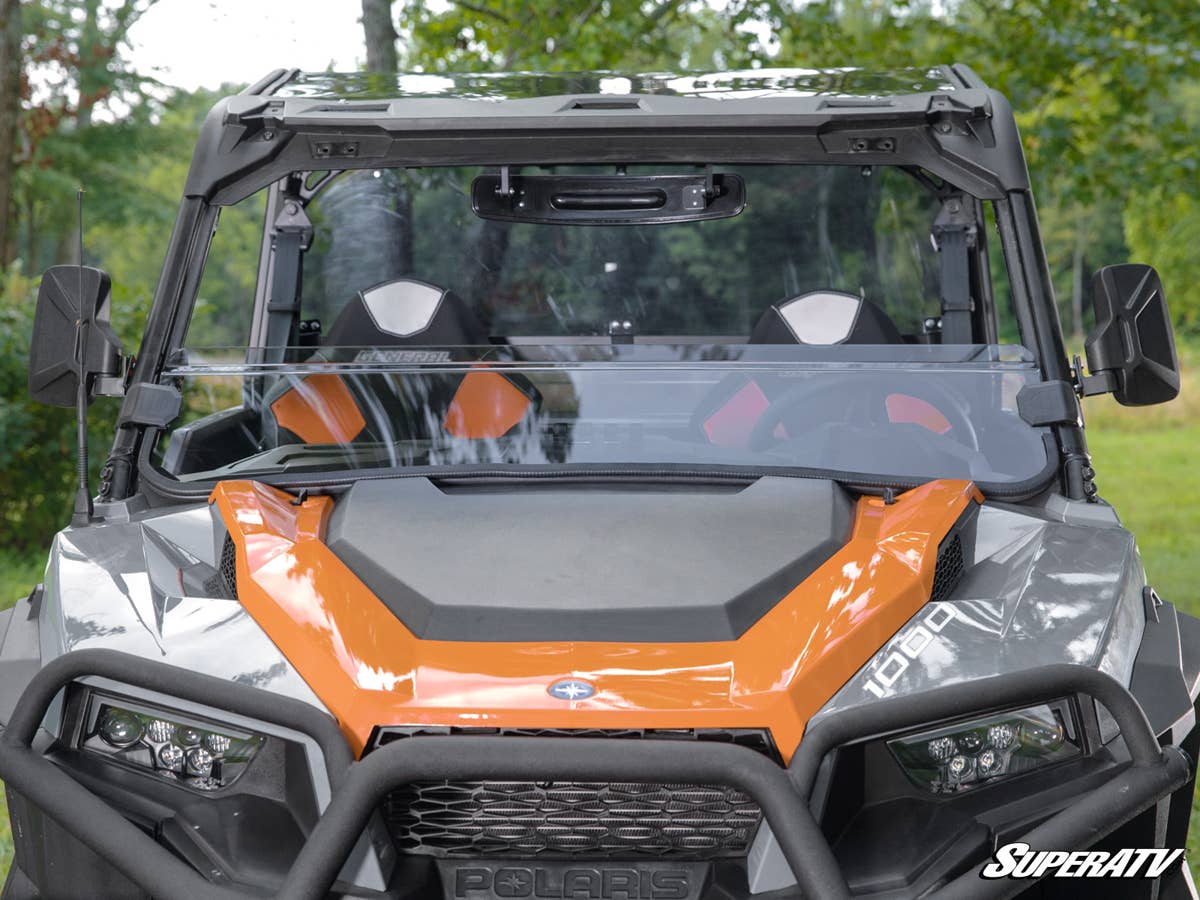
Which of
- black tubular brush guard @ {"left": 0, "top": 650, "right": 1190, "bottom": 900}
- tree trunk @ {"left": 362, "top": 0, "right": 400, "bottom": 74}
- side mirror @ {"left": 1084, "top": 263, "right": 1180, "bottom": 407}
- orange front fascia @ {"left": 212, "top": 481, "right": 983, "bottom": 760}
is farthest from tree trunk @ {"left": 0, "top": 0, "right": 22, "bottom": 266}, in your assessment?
side mirror @ {"left": 1084, "top": 263, "right": 1180, "bottom": 407}

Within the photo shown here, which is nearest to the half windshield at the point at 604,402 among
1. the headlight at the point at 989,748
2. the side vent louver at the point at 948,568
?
the side vent louver at the point at 948,568

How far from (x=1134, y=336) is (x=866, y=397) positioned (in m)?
0.56

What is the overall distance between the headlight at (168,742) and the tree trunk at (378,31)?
7.47 meters

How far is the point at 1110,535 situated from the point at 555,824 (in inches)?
47.9

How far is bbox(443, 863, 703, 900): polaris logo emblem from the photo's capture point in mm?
2025

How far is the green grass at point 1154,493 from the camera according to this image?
7.76 m

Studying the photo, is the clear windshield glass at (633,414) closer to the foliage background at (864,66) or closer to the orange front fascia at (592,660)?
the orange front fascia at (592,660)

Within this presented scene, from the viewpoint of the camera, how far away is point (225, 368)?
10.3ft

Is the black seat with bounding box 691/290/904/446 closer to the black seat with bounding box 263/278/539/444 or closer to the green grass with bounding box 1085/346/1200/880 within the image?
the black seat with bounding box 263/278/539/444

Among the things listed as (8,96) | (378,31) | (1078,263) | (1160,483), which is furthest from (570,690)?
(1078,263)

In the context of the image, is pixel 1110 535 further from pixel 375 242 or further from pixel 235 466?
pixel 375 242

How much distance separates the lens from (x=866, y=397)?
3.00 metres

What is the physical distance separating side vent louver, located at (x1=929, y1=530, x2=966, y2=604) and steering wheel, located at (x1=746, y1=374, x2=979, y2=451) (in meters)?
0.53

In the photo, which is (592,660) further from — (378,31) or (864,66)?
(864,66)
